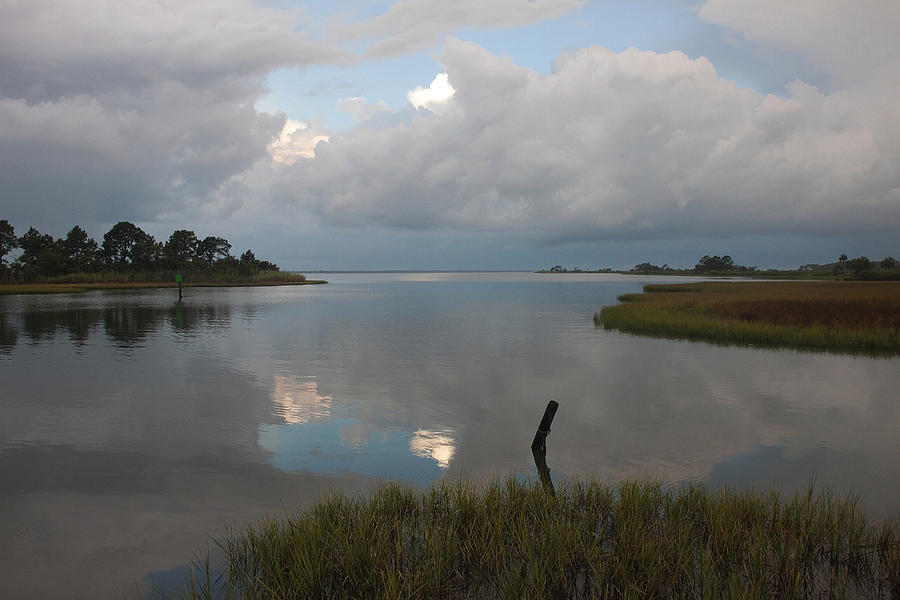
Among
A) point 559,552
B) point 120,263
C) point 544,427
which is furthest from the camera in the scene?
point 120,263

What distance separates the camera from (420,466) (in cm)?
1259

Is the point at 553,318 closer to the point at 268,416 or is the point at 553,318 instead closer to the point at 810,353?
the point at 810,353

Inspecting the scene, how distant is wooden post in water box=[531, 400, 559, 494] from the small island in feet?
315

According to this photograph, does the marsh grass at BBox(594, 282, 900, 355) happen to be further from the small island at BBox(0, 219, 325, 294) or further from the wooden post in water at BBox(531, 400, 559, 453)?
the small island at BBox(0, 219, 325, 294)

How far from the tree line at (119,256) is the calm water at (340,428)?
8815 cm

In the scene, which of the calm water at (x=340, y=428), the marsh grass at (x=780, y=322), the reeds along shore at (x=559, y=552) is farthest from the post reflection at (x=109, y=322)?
the marsh grass at (x=780, y=322)

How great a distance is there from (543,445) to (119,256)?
13565cm

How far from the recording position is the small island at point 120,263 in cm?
10138

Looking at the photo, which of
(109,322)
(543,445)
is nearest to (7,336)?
(109,322)

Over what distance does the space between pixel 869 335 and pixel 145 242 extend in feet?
441

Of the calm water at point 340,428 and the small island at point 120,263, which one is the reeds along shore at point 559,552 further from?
the small island at point 120,263

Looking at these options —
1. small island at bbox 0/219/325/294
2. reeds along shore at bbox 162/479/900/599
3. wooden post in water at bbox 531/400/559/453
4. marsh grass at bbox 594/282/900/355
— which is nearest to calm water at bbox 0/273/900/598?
wooden post in water at bbox 531/400/559/453

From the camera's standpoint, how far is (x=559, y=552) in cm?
692

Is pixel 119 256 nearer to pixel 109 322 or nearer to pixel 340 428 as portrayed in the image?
pixel 109 322
